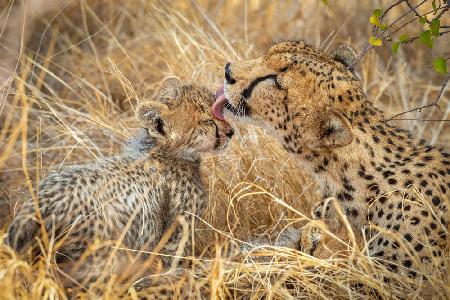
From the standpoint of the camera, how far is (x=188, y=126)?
401 centimetres

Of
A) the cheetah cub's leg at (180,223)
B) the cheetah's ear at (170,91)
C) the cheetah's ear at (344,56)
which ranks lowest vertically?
the cheetah cub's leg at (180,223)

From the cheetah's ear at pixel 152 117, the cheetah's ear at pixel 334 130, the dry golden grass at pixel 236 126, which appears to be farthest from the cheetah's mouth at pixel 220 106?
the cheetah's ear at pixel 334 130

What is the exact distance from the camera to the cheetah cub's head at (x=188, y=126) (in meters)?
3.96

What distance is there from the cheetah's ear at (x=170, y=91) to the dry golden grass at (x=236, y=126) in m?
0.34

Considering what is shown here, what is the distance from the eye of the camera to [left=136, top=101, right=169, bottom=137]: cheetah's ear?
3.86 metres

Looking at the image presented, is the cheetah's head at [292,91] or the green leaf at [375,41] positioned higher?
the green leaf at [375,41]

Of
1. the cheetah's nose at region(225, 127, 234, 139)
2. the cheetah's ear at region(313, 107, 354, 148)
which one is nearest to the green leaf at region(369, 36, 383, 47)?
the cheetah's ear at region(313, 107, 354, 148)

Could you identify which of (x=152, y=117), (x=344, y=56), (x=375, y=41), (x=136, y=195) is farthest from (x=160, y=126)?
(x=375, y=41)

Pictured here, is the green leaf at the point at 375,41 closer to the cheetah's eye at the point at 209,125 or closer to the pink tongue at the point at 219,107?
the pink tongue at the point at 219,107

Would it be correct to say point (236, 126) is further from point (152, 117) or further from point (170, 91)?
point (152, 117)

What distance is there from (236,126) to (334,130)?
5.39 ft

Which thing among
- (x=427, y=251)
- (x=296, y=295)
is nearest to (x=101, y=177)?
(x=296, y=295)

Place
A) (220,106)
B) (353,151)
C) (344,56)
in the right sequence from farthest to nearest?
(220,106)
(344,56)
(353,151)

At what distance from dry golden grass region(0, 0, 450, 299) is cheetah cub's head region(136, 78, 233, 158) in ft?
A: 0.92
